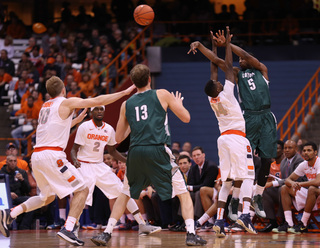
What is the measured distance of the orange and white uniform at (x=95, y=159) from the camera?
11.7 metres

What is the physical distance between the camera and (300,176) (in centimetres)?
1191

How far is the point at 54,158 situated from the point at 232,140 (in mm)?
2903

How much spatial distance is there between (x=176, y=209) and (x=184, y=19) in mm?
12459

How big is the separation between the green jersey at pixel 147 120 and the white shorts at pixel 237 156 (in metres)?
2.07

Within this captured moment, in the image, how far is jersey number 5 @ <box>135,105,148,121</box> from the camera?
798 centimetres

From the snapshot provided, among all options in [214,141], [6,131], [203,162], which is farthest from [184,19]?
[203,162]

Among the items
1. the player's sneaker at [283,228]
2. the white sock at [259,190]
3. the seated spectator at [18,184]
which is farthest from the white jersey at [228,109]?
the seated spectator at [18,184]

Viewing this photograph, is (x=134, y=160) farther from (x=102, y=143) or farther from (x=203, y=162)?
(x=203, y=162)

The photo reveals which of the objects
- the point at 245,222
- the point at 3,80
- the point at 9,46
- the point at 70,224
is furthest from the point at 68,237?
the point at 9,46

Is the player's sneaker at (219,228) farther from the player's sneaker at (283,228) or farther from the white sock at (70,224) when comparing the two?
A: the white sock at (70,224)

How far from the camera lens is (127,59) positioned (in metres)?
20.3

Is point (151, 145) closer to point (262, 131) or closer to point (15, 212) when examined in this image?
point (15, 212)

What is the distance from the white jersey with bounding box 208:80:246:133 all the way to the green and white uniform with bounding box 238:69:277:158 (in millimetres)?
403

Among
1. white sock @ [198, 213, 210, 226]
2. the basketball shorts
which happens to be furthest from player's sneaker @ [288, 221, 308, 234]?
the basketball shorts
